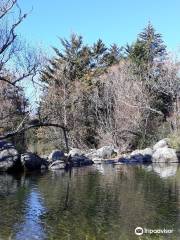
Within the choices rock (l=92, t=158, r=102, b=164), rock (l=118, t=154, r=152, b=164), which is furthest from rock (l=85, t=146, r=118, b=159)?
rock (l=118, t=154, r=152, b=164)

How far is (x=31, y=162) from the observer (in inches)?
1226

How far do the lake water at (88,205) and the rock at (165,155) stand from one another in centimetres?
808

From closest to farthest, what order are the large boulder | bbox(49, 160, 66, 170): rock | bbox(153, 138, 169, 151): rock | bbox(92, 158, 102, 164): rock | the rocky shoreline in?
the large boulder, the rocky shoreline, bbox(49, 160, 66, 170): rock, bbox(92, 158, 102, 164): rock, bbox(153, 138, 169, 151): rock

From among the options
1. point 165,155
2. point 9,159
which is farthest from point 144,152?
point 9,159

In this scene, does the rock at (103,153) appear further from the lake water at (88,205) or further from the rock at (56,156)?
the lake water at (88,205)

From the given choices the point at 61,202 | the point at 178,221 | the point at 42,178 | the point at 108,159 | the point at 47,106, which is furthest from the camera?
the point at 47,106

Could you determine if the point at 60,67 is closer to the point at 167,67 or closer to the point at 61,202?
the point at 167,67

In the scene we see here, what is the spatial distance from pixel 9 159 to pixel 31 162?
4.96ft

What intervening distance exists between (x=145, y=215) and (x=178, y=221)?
Answer: 1.28m

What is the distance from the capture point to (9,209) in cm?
1714

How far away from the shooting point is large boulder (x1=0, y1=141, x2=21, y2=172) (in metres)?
30.2

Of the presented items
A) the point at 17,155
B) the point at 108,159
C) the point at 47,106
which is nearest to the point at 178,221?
the point at 17,155

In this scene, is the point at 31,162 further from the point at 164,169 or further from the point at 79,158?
the point at 164,169

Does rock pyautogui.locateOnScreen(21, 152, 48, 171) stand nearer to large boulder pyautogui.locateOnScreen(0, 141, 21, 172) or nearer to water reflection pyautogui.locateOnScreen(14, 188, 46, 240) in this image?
large boulder pyautogui.locateOnScreen(0, 141, 21, 172)
